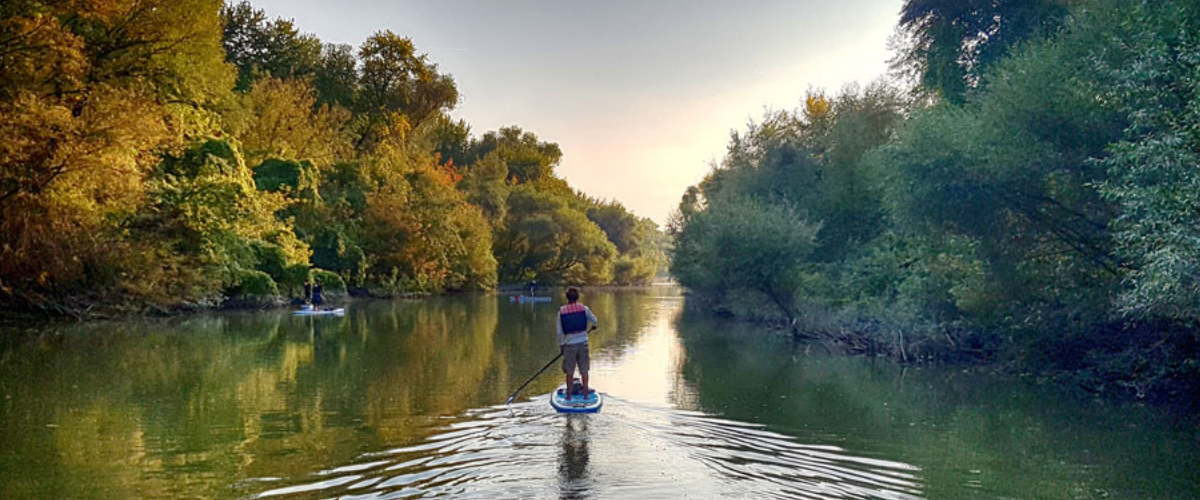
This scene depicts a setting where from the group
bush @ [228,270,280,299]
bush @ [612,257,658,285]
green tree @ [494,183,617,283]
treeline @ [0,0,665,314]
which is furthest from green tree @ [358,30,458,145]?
bush @ [612,257,658,285]

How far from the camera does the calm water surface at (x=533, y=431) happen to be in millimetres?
8703

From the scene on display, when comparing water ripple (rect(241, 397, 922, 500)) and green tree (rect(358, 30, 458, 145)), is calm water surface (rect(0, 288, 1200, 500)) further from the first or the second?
green tree (rect(358, 30, 458, 145))

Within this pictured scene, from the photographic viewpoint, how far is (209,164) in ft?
115

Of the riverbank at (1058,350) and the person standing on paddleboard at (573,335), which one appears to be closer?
the person standing on paddleboard at (573,335)

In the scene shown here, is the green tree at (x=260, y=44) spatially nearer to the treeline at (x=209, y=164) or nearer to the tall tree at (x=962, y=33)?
the treeline at (x=209, y=164)

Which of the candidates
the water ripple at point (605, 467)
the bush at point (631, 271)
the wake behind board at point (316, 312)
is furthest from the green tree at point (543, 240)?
the water ripple at point (605, 467)

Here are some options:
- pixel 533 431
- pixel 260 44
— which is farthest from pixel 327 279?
pixel 533 431

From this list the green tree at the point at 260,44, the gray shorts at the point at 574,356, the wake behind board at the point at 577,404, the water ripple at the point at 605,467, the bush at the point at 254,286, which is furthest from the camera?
the green tree at the point at 260,44

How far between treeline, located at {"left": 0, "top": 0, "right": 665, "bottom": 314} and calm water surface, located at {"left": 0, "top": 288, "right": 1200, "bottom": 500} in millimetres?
7187

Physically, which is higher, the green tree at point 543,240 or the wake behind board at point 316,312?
the green tree at point 543,240

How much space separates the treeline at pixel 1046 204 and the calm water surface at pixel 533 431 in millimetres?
1696

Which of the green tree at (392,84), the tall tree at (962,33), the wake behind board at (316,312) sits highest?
the green tree at (392,84)

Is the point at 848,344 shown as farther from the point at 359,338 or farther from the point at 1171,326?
the point at 359,338

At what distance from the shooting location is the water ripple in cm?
833
